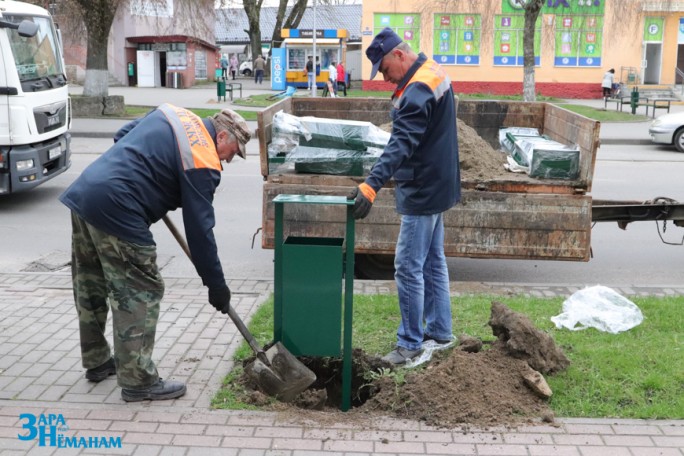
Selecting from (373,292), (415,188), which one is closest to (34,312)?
(373,292)

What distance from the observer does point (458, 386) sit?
4.32 m

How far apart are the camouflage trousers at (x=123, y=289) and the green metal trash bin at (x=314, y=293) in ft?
2.20

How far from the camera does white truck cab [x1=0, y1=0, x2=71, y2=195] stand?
9812 millimetres

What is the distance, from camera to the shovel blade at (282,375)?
4348mm

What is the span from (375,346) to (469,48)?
3289 centimetres

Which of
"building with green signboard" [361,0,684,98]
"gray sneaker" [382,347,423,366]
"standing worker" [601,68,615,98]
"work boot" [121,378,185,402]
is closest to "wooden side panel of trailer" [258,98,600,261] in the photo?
"gray sneaker" [382,347,423,366]

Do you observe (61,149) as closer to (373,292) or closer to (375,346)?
(373,292)

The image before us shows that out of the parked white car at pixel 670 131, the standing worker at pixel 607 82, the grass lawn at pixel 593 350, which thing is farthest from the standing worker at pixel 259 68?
the grass lawn at pixel 593 350

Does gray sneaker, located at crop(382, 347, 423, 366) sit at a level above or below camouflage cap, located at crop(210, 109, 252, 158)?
below

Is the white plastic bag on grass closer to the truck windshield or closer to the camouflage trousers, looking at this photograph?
the camouflage trousers

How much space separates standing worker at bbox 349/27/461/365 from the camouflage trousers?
1286mm

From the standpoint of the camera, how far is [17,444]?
3859mm

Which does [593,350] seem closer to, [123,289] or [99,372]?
[123,289]

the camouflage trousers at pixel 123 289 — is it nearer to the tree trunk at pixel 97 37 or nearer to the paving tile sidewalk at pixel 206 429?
the paving tile sidewalk at pixel 206 429
